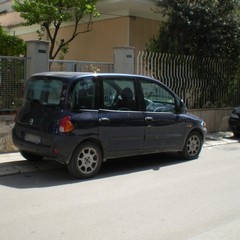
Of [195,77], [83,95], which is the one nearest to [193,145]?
[83,95]

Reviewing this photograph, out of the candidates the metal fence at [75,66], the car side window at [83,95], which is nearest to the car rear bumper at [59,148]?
the car side window at [83,95]

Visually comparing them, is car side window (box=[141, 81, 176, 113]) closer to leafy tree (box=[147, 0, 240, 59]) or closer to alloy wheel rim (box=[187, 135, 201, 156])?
alloy wheel rim (box=[187, 135, 201, 156])

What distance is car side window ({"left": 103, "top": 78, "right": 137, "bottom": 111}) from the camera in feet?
25.7

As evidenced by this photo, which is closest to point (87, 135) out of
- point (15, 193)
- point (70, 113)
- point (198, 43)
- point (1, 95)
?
point (70, 113)

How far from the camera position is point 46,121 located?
290 inches

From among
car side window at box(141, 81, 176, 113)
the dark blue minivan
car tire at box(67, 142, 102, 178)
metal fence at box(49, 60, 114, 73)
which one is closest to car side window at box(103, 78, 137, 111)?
the dark blue minivan

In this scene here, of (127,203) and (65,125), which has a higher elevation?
(65,125)

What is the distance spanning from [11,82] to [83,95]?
3.09 m

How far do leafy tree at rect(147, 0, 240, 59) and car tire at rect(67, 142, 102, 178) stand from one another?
7.37 meters

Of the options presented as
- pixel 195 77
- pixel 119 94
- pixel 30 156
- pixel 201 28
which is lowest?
pixel 30 156

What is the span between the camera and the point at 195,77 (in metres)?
14.5

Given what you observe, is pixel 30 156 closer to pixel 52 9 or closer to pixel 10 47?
pixel 10 47

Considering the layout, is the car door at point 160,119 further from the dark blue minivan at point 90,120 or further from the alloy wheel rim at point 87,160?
the alloy wheel rim at point 87,160

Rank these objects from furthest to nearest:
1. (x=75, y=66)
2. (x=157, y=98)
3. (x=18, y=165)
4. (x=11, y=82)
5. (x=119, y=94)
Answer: (x=75, y=66), (x=11, y=82), (x=157, y=98), (x=18, y=165), (x=119, y=94)
